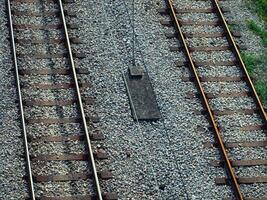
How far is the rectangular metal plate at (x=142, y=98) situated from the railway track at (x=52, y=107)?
856 millimetres

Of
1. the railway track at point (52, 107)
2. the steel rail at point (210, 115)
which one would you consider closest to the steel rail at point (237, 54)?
the steel rail at point (210, 115)

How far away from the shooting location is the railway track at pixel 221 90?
1484 cm

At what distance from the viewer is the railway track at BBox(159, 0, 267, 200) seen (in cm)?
1484

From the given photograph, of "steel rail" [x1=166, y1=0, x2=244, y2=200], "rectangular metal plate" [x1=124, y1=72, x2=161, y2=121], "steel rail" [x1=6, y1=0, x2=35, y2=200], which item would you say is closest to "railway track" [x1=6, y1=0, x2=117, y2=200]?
"steel rail" [x1=6, y1=0, x2=35, y2=200]


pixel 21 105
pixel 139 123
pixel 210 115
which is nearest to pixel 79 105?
pixel 21 105

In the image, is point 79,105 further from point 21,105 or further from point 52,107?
point 21,105

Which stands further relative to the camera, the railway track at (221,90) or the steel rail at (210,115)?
the railway track at (221,90)

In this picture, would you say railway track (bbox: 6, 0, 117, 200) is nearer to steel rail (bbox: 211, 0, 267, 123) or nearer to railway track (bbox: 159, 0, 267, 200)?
railway track (bbox: 159, 0, 267, 200)

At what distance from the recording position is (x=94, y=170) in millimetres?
14281

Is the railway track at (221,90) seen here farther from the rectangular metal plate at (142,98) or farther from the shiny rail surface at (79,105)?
the shiny rail surface at (79,105)

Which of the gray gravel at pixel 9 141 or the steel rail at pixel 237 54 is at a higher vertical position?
the steel rail at pixel 237 54

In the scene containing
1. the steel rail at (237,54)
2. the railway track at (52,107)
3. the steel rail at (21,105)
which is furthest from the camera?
the steel rail at (237,54)

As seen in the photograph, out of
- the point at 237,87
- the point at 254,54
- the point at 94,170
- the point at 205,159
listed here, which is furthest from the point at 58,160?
the point at 254,54

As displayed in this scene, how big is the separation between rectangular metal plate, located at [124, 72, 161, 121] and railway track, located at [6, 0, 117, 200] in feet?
2.81
